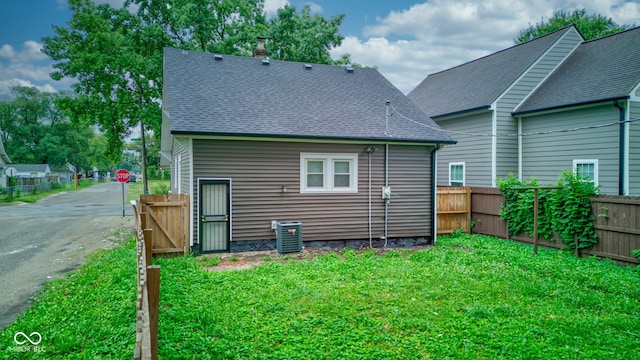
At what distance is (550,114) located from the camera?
1340 cm

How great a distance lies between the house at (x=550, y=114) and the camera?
1143cm

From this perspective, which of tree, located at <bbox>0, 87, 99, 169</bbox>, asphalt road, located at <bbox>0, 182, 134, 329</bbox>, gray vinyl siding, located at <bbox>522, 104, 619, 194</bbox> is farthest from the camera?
tree, located at <bbox>0, 87, 99, 169</bbox>

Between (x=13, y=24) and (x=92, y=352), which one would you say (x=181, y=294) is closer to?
(x=92, y=352)

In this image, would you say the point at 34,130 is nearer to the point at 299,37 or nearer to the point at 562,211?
Result: the point at 299,37

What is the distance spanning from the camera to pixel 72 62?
20266 mm

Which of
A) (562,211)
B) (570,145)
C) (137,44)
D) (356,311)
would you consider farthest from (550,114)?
(137,44)

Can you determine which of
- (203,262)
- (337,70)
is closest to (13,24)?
(337,70)

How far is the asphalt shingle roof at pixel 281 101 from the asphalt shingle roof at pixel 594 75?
15.0ft

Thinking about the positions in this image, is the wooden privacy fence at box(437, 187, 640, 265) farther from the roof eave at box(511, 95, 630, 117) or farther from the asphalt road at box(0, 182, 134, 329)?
the asphalt road at box(0, 182, 134, 329)

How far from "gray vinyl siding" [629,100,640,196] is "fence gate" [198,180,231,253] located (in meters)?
11.2

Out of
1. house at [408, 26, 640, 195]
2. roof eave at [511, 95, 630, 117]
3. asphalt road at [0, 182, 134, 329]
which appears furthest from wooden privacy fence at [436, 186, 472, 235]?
asphalt road at [0, 182, 134, 329]

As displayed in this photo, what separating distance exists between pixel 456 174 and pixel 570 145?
14.5ft

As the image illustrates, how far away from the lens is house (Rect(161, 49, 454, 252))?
981 centimetres

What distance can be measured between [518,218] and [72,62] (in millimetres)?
21722
